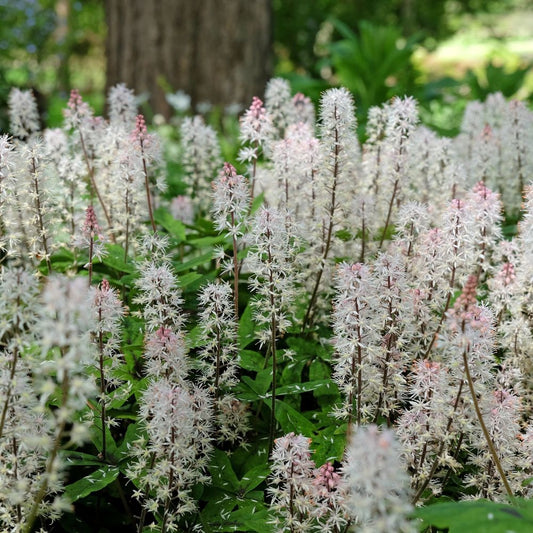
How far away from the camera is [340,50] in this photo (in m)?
9.78

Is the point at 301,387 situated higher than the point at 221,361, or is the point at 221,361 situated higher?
the point at 221,361

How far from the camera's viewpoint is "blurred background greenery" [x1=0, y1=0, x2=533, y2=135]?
27.7ft

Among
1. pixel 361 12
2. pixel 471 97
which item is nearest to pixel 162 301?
pixel 471 97

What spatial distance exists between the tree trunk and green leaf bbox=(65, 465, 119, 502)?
6.91m

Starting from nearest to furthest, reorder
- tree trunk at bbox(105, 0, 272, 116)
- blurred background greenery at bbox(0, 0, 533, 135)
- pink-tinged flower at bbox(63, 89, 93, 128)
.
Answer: pink-tinged flower at bbox(63, 89, 93, 128) → blurred background greenery at bbox(0, 0, 533, 135) → tree trunk at bbox(105, 0, 272, 116)

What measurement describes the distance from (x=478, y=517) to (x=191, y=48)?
8249 mm

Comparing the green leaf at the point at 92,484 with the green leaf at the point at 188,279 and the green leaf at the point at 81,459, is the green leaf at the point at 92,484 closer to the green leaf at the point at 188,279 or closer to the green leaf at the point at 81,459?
the green leaf at the point at 81,459

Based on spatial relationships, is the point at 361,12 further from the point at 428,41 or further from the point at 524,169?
the point at 524,169

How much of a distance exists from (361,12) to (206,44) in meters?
13.7

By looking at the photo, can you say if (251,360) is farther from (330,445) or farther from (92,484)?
(92,484)

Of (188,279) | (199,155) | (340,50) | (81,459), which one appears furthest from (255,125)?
(340,50)

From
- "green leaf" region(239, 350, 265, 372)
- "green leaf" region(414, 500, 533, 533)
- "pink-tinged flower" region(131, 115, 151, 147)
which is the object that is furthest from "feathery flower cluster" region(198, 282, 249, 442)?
"green leaf" region(414, 500, 533, 533)

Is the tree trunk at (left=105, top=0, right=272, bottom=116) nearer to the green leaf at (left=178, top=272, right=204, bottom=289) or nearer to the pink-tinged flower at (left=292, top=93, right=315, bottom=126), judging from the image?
A: the pink-tinged flower at (left=292, top=93, right=315, bottom=126)

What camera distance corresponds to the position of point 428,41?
23172mm
